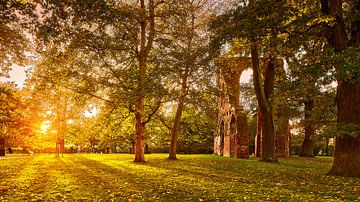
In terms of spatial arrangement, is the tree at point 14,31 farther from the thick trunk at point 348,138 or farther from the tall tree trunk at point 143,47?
the thick trunk at point 348,138

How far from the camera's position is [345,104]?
13953 millimetres

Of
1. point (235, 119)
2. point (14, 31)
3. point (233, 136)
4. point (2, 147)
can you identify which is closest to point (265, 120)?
point (235, 119)

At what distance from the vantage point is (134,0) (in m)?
24.0

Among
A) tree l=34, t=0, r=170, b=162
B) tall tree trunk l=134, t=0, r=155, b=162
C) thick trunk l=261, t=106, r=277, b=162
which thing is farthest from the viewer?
thick trunk l=261, t=106, r=277, b=162

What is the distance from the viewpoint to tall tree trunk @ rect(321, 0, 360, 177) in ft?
44.5

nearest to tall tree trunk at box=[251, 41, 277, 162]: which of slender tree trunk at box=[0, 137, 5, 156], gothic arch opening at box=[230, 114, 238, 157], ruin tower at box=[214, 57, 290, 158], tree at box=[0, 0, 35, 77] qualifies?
ruin tower at box=[214, 57, 290, 158]

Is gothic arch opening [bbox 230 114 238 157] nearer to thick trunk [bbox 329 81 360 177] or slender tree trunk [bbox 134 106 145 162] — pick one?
slender tree trunk [bbox 134 106 145 162]

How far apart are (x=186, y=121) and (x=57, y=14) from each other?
23.6 metres

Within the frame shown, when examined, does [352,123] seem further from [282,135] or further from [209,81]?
[282,135]

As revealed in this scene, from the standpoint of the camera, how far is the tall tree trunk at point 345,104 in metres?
13.6

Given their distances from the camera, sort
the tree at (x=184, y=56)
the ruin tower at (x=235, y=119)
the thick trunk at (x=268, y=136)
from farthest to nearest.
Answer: the ruin tower at (x=235, y=119) → the thick trunk at (x=268, y=136) → the tree at (x=184, y=56)

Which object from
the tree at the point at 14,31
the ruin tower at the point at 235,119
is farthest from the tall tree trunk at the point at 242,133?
the tree at the point at 14,31

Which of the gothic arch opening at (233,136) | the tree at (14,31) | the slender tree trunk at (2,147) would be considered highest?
the tree at (14,31)

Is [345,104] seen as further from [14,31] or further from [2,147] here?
[2,147]
